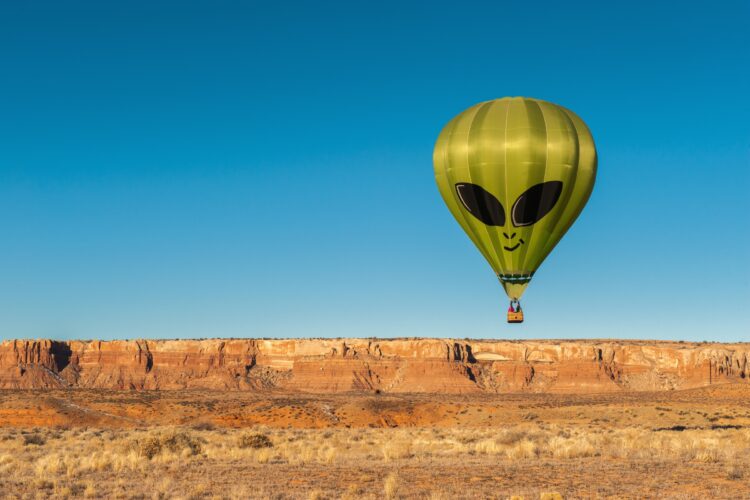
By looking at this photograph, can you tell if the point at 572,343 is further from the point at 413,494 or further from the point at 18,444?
the point at 413,494

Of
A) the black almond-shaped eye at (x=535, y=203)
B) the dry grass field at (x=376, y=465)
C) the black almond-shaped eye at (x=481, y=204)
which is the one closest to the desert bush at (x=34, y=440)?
the dry grass field at (x=376, y=465)

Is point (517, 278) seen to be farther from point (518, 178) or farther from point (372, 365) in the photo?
point (372, 365)

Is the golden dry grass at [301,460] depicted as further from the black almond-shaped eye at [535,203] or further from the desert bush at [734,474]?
the black almond-shaped eye at [535,203]

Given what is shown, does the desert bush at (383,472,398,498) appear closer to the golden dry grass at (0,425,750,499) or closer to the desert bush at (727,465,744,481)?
the golden dry grass at (0,425,750,499)

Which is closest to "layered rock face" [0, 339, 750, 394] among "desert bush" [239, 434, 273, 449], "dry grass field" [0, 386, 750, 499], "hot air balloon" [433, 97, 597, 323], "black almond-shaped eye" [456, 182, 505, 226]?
"dry grass field" [0, 386, 750, 499]

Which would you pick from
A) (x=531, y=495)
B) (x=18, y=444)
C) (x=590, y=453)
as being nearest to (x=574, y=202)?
(x=590, y=453)

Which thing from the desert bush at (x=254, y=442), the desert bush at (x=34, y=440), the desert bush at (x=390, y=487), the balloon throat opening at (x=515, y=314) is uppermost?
the balloon throat opening at (x=515, y=314)

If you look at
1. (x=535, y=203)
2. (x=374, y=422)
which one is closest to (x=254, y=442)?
(x=535, y=203)
